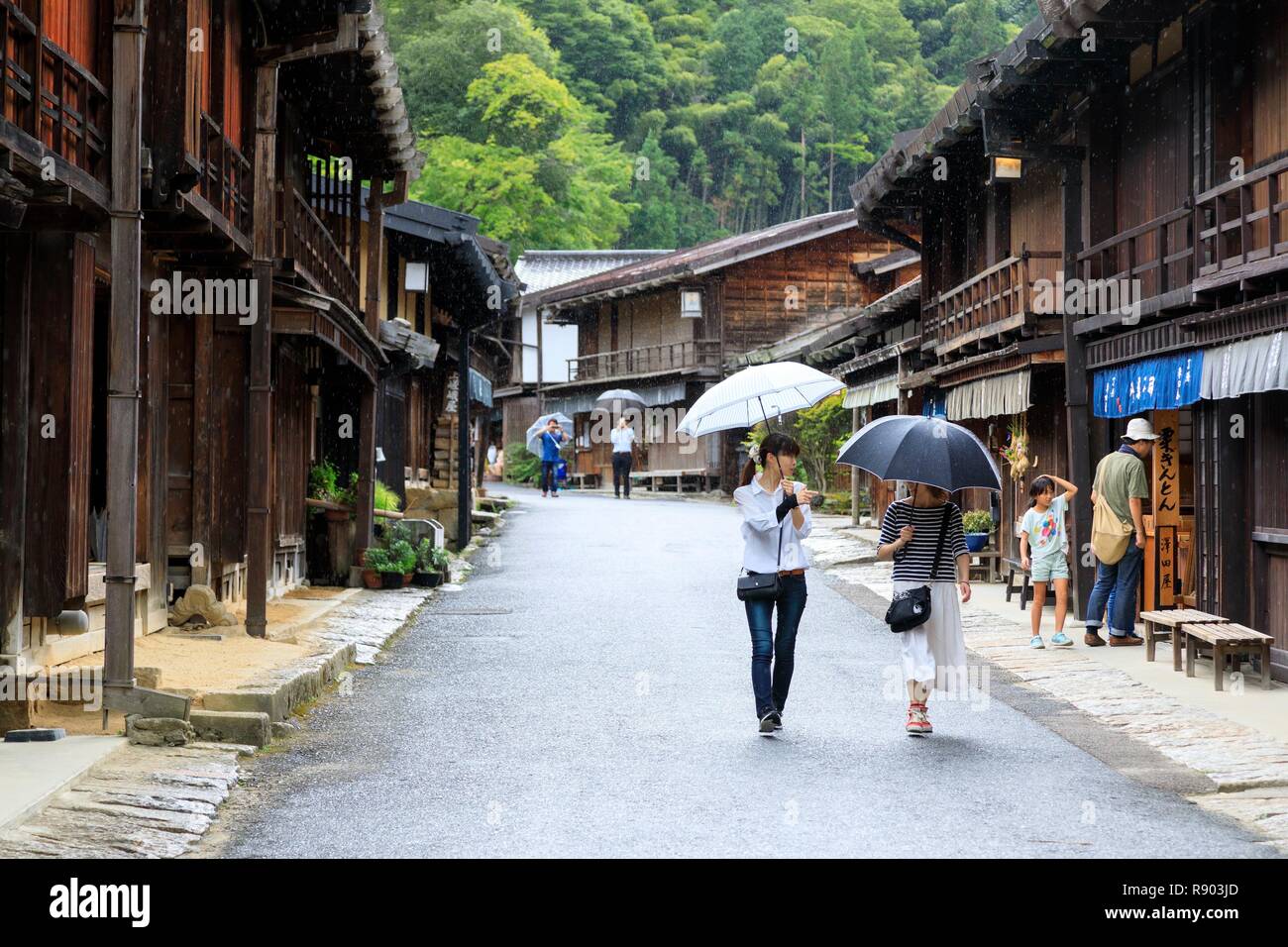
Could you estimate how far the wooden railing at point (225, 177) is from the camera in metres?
11.9

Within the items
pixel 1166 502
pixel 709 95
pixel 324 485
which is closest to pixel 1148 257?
pixel 1166 502

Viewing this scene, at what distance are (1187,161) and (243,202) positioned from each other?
9.03 meters

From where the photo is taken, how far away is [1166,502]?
15414 millimetres

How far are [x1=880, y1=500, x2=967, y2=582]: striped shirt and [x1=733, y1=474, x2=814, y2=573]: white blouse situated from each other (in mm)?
618

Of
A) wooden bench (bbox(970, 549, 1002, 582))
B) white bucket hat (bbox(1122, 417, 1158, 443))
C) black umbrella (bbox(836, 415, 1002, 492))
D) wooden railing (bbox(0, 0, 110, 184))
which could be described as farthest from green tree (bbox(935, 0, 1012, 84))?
wooden railing (bbox(0, 0, 110, 184))

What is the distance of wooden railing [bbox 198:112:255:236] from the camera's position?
468 inches

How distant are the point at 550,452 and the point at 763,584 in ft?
98.4

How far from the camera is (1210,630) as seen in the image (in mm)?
11602

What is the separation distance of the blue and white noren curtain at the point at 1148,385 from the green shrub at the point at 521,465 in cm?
3752

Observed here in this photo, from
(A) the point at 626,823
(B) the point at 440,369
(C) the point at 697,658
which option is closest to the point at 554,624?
(C) the point at 697,658

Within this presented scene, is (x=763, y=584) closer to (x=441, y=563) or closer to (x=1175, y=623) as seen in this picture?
(x=1175, y=623)

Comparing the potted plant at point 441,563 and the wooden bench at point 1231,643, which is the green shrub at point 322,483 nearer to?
the potted plant at point 441,563

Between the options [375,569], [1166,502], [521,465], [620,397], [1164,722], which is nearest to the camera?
[1164,722]

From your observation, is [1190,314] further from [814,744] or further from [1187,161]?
[814,744]
